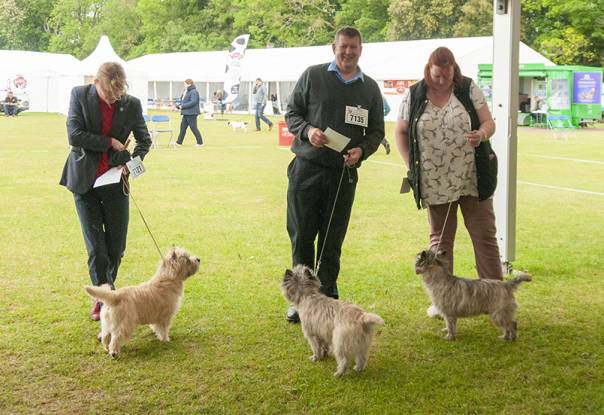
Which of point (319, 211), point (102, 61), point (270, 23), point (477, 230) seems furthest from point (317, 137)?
point (270, 23)

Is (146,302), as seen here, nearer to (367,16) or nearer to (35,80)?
(35,80)

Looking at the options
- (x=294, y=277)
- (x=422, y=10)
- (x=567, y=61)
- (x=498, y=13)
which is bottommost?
(x=294, y=277)

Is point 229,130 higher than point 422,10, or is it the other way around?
point 422,10

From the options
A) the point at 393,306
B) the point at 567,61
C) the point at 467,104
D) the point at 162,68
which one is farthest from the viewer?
the point at 162,68

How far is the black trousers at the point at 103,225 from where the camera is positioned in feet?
15.0

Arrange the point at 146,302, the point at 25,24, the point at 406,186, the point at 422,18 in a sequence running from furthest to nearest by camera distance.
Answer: the point at 25,24
the point at 422,18
the point at 406,186
the point at 146,302

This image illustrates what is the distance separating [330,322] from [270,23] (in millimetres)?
47161

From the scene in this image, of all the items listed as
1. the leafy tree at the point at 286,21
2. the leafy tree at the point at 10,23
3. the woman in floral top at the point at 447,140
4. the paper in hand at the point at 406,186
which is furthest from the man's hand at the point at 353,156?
the leafy tree at the point at 10,23

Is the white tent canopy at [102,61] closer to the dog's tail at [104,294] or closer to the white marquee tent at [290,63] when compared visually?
the white marquee tent at [290,63]

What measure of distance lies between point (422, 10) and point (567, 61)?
950 centimetres

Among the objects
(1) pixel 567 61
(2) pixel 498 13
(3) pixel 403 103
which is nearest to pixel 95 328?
(3) pixel 403 103

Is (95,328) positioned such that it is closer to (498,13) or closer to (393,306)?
(393,306)

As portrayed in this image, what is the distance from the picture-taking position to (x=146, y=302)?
4180mm

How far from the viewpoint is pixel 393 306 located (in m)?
5.12
